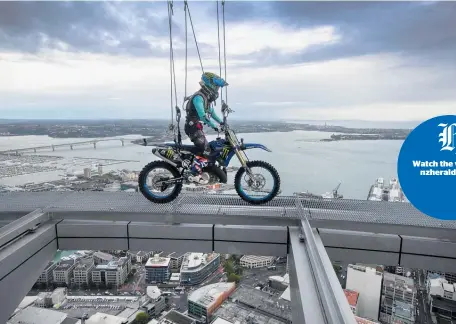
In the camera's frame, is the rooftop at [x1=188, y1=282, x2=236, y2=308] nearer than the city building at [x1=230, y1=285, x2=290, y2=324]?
No

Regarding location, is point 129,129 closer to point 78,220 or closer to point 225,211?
point 78,220

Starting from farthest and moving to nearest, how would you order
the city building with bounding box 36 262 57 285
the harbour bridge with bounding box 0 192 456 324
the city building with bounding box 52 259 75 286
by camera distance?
the city building with bounding box 52 259 75 286, the city building with bounding box 36 262 57 285, the harbour bridge with bounding box 0 192 456 324

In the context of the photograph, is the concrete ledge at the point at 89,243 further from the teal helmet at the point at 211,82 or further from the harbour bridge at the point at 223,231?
the teal helmet at the point at 211,82

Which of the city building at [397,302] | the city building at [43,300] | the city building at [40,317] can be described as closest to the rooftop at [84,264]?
the city building at [43,300]

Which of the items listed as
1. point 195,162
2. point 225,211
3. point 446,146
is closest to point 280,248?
point 225,211

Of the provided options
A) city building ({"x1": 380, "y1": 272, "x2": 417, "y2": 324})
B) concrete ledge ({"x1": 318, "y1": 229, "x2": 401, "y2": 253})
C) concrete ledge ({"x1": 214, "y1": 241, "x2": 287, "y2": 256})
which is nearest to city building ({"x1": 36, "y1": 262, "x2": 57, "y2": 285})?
concrete ledge ({"x1": 214, "y1": 241, "x2": 287, "y2": 256})

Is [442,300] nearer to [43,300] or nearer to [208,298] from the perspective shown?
[208,298]

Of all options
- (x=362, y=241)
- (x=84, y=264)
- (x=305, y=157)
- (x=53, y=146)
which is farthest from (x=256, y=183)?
(x=53, y=146)

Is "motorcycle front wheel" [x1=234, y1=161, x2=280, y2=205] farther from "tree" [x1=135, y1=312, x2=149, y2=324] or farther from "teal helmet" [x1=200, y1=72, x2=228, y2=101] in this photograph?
"tree" [x1=135, y1=312, x2=149, y2=324]
